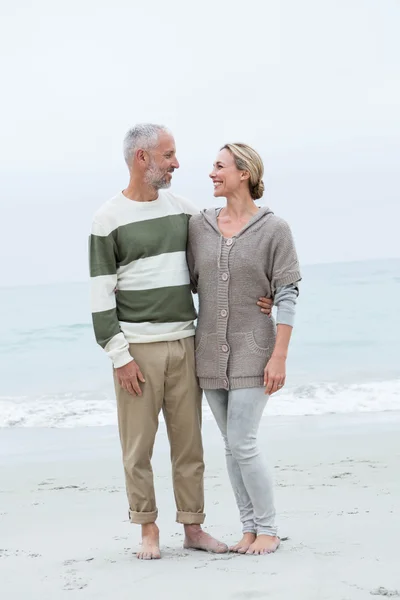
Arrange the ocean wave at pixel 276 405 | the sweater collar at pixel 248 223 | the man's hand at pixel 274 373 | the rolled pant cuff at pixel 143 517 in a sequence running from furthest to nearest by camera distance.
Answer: the ocean wave at pixel 276 405 → the rolled pant cuff at pixel 143 517 → the sweater collar at pixel 248 223 → the man's hand at pixel 274 373

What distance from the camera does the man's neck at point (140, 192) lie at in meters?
3.63

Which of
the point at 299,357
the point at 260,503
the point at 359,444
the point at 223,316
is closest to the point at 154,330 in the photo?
the point at 223,316

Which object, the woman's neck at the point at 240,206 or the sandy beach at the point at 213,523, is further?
the woman's neck at the point at 240,206

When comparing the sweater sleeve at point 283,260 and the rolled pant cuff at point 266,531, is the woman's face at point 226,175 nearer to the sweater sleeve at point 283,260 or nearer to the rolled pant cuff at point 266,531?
the sweater sleeve at point 283,260

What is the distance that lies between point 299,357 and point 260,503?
10522 mm

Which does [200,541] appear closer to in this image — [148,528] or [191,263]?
[148,528]

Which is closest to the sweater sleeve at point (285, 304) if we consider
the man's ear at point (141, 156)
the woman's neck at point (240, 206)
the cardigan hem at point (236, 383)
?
the cardigan hem at point (236, 383)

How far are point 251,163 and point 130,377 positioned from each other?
3.17ft

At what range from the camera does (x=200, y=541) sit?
3.73 metres

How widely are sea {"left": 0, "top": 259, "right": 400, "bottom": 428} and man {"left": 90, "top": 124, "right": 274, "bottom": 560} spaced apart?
4685 millimetres

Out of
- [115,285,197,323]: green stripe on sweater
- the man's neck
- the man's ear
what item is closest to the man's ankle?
[115,285,197,323]: green stripe on sweater

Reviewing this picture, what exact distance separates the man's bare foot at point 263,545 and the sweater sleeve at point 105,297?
2.91 ft

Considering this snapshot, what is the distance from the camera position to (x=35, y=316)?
20.5m

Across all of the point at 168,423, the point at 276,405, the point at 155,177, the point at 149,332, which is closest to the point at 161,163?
the point at 155,177
